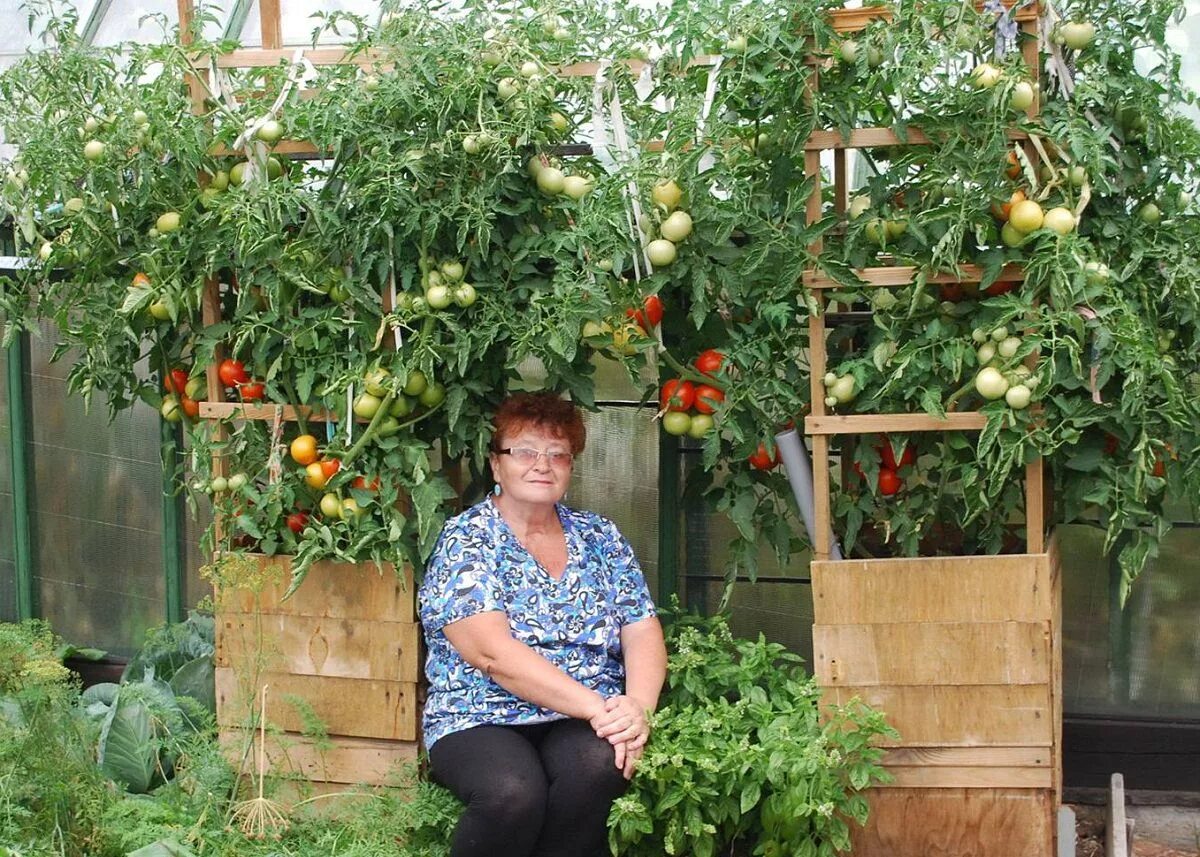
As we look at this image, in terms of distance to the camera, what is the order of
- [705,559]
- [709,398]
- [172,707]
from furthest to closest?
[705,559]
[172,707]
[709,398]

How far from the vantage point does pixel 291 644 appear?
3342 millimetres

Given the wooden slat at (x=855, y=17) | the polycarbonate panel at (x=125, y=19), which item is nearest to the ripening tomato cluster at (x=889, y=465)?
the wooden slat at (x=855, y=17)

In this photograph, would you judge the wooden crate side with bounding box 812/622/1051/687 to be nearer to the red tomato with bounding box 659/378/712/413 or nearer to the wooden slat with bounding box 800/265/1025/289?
the red tomato with bounding box 659/378/712/413

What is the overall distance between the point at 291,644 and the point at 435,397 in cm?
73

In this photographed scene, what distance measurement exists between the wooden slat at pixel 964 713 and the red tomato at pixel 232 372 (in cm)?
155

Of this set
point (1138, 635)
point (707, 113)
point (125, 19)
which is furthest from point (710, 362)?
point (125, 19)

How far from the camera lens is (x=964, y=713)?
9.91ft

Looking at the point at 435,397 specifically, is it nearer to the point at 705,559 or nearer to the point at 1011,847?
the point at 705,559

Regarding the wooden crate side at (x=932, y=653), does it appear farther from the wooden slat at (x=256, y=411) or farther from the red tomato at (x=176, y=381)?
the red tomato at (x=176, y=381)

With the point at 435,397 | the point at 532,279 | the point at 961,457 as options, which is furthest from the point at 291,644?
the point at 961,457

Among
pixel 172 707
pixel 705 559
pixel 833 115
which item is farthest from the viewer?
pixel 705 559

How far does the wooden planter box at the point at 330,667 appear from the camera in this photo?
3.28 m

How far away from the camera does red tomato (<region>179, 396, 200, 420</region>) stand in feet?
11.4

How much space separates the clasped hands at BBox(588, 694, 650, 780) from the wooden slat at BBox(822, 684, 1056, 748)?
424mm
